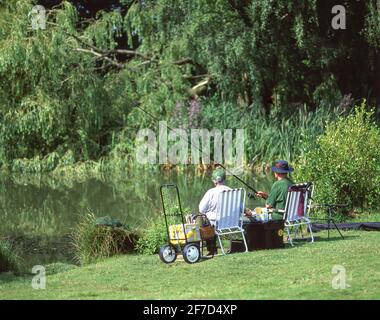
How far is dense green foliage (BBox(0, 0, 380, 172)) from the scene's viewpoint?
22.8 m

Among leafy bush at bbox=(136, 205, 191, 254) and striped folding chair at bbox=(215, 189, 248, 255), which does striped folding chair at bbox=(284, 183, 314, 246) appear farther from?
leafy bush at bbox=(136, 205, 191, 254)

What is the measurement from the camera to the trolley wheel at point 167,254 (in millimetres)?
9461

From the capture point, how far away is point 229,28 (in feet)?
74.4

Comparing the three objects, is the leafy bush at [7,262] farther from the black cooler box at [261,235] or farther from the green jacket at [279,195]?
the green jacket at [279,195]

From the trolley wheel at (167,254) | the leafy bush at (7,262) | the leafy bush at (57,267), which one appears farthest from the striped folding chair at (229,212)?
the leafy bush at (7,262)

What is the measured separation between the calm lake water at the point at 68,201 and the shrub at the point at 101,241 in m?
0.61

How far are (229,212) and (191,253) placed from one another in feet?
2.48

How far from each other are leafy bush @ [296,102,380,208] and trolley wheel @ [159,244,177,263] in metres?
4.21

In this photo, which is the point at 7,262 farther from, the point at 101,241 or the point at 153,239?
the point at 153,239

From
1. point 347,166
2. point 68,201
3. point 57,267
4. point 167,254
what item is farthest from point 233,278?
point 68,201

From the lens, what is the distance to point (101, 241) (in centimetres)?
1141

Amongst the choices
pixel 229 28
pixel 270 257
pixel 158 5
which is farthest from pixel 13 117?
pixel 270 257

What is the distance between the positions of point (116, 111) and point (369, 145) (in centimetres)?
1316

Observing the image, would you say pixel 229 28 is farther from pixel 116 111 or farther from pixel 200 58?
pixel 116 111
